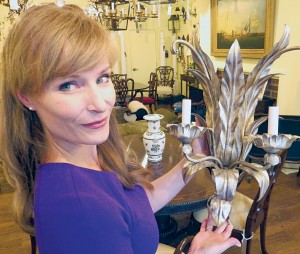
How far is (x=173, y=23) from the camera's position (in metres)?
6.84

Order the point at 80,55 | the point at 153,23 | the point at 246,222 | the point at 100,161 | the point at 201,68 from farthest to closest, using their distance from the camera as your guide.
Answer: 1. the point at 153,23
2. the point at 246,222
3. the point at 100,161
4. the point at 201,68
5. the point at 80,55

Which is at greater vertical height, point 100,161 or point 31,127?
point 31,127

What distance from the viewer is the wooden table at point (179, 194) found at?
1.42 metres

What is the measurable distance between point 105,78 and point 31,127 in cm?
25

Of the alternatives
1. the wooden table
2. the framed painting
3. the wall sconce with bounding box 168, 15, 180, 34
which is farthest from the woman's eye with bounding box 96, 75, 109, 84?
the wall sconce with bounding box 168, 15, 180, 34

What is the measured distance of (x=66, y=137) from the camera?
0.68 meters

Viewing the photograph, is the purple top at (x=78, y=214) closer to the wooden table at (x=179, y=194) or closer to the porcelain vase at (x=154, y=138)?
the wooden table at (x=179, y=194)

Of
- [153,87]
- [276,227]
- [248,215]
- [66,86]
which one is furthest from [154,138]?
[153,87]

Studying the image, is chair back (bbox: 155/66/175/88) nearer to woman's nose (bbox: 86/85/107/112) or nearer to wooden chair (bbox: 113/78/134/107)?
wooden chair (bbox: 113/78/134/107)

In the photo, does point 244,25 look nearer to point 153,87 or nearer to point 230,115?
point 153,87

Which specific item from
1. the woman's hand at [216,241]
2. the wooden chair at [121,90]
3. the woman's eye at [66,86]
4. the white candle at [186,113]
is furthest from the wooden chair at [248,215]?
the wooden chair at [121,90]

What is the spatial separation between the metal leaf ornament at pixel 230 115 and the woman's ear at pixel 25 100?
1.27 ft

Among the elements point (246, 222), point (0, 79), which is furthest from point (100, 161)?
point (246, 222)

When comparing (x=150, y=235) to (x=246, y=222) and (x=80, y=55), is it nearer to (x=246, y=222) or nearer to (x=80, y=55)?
(x=80, y=55)
